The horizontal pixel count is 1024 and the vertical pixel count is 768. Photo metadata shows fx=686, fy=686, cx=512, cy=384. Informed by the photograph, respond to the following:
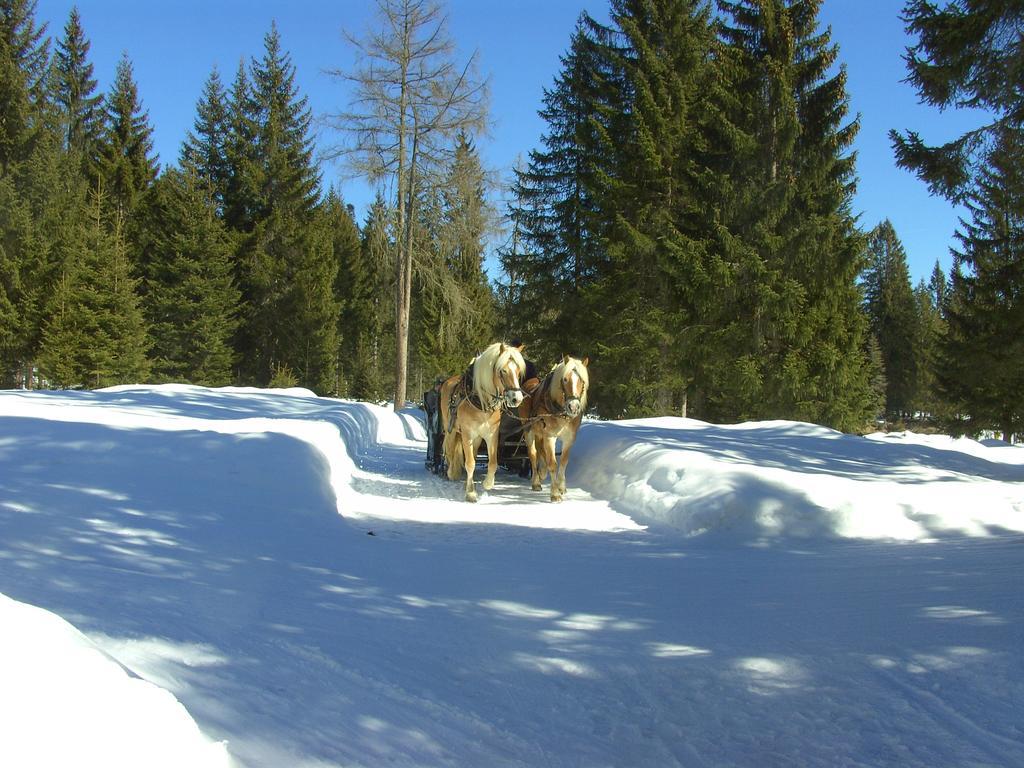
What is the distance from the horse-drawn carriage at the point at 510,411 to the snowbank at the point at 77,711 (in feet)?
20.5

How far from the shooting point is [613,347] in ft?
72.3

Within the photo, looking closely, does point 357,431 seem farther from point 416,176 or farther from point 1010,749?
point 1010,749

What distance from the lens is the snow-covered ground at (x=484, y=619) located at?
2268mm

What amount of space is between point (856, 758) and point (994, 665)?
86 centimetres

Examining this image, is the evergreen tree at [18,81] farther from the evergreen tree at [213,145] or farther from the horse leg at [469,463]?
the horse leg at [469,463]

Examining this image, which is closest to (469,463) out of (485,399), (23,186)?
(485,399)

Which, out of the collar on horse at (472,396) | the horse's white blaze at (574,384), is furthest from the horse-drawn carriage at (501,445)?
the horse's white blaze at (574,384)

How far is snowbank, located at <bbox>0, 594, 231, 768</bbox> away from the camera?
160cm

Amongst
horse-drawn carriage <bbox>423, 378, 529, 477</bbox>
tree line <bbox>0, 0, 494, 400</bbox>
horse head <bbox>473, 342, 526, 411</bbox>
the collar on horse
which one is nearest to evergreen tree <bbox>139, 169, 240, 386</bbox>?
tree line <bbox>0, 0, 494, 400</bbox>

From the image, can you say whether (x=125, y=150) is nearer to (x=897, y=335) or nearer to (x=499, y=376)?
(x=499, y=376)

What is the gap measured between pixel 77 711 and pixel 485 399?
7.06m

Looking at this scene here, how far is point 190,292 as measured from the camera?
31172mm

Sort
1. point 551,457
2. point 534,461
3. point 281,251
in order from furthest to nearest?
point 281,251 → point 534,461 → point 551,457

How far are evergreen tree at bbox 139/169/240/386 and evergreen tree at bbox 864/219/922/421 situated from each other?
47.3 metres
